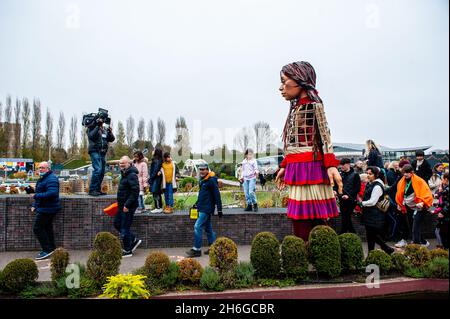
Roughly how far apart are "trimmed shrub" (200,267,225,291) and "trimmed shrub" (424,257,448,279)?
7.55ft

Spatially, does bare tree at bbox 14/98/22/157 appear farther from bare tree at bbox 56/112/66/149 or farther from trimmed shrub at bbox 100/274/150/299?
trimmed shrub at bbox 100/274/150/299

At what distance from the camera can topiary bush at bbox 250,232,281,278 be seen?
13.8 ft

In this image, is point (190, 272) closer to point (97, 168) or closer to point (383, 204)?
point (383, 204)

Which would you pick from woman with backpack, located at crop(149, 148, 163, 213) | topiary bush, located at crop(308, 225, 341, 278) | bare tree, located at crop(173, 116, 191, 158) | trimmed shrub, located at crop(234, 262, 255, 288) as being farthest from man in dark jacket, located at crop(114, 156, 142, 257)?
bare tree, located at crop(173, 116, 191, 158)

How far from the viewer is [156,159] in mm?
7090

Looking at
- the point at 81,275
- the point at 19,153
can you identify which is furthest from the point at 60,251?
the point at 19,153

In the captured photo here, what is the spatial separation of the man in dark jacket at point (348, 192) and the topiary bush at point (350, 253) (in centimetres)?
143

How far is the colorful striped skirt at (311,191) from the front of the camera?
4.40 m

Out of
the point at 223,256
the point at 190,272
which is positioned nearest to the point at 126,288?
the point at 190,272

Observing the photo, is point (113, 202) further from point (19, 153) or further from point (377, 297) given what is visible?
point (19, 153)

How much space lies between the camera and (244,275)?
4215 millimetres

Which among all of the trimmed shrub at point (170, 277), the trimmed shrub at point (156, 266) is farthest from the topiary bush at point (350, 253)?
the trimmed shrub at point (156, 266)

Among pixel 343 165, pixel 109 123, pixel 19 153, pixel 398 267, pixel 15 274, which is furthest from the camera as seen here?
pixel 19 153
